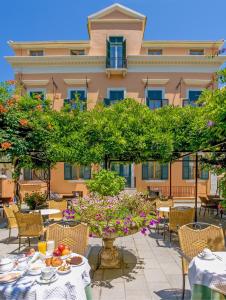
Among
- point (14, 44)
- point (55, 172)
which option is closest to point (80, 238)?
point (55, 172)

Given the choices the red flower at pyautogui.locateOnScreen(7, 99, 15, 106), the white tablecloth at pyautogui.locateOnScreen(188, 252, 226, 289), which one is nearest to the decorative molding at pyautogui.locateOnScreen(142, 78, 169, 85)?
the red flower at pyautogui.locateOnScreen(7, 99, 15, 106)

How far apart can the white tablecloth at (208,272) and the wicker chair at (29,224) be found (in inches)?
153

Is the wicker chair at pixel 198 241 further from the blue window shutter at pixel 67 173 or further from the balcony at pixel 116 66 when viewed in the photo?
the balcony at pixel 116 66

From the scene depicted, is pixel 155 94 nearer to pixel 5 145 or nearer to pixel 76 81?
pixel 76 81

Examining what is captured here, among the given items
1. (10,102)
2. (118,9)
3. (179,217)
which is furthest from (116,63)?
(179,217)

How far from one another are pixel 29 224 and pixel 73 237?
214 centimetres

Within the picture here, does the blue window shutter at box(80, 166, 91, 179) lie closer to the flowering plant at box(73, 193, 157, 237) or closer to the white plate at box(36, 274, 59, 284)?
the flowering plant at box(73, 193, 157, 237)

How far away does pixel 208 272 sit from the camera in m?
3.16

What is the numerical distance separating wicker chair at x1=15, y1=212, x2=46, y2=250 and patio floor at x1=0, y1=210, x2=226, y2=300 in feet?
1.80

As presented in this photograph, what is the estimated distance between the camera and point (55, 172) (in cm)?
1633

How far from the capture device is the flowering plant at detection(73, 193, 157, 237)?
14.7 ft

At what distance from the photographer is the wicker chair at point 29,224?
6.05 metres

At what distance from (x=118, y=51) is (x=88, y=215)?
14.7m

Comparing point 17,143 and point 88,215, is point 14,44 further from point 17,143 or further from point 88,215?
point 88,215
